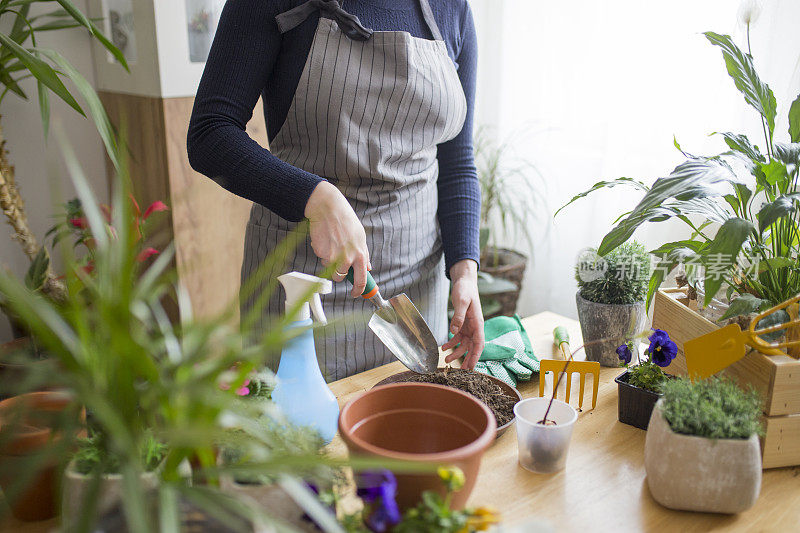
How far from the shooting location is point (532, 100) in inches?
103

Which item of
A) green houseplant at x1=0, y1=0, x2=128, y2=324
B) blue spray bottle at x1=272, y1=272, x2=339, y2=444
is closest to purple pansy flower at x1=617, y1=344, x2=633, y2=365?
blue spray bottle at x1=272, y1=272, x2=339, y2=444

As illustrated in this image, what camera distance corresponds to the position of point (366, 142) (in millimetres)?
1259

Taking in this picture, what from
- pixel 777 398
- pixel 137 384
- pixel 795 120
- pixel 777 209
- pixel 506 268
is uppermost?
pixel 795 120

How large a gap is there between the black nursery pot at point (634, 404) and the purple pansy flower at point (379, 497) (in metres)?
0.49

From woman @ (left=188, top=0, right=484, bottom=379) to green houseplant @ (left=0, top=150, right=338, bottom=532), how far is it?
1.57ft

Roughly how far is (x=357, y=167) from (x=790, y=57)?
134 cm

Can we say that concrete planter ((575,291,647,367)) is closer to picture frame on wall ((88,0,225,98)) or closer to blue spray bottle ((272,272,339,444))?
blue spray bottle ((272,272,339,444))

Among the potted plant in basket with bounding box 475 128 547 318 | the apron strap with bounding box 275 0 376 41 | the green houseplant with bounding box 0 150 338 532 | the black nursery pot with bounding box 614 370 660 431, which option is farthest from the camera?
the potted plant in basket with bounding box 475 128 547 318

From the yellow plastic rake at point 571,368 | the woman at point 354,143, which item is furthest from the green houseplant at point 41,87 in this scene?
the yellow plastic rake at point 571,368

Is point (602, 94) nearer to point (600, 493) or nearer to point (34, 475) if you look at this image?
point (600, 493)

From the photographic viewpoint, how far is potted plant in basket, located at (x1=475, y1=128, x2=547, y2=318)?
247 centimetres

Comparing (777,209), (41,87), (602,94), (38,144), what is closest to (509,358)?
(777,209)

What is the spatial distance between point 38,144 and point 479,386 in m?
2.06

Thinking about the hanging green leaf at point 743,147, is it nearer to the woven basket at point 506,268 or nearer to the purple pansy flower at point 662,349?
the purple pansy flower at point 662,349
